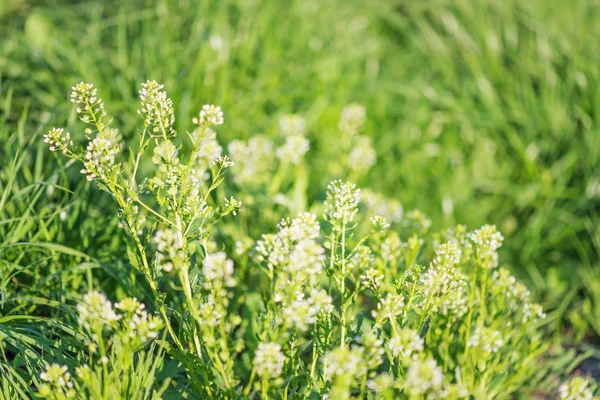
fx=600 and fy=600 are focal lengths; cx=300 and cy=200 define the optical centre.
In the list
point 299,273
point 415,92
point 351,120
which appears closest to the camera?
point 299,273

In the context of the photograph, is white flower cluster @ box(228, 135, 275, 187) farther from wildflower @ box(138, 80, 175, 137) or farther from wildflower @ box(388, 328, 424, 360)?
wildflower @ box(388, 328, 424, 360)

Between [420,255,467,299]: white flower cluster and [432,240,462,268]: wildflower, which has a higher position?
[432,240,462,268]: wildflower

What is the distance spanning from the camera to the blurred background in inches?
125

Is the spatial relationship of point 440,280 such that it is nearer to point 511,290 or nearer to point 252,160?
point 511,290

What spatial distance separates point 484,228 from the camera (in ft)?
6.11

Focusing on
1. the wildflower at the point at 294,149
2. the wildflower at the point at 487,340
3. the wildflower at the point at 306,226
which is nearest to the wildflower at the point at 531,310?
the wildflower at the point at 487,340

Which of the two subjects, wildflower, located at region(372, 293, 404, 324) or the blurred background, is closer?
wildflower, located at region(372, 293, 404, 324)

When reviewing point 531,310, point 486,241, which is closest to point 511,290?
point 531,310

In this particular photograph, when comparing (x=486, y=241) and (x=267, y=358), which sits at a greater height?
(x=486, y=241)

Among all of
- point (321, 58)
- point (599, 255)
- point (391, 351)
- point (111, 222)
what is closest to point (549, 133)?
point (599, 255)

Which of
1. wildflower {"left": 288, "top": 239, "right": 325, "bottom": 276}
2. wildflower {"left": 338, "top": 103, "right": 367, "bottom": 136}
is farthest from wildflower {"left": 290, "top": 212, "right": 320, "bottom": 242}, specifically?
wildflower {"left": 338, "top": 103, "right": 367, "bottom": 136}

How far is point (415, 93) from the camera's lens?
369cm

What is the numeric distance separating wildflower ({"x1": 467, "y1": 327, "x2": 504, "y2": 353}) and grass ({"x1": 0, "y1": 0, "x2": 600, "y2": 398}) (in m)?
0.99

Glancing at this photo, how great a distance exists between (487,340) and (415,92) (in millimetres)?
2182
